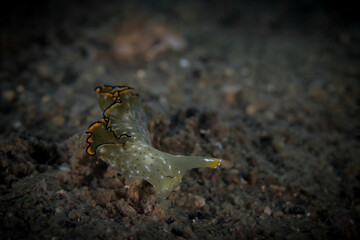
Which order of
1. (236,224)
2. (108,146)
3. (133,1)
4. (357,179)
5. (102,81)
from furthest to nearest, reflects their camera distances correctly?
1. (133,1)
2. (102,81)
3. (357,179)
4. (236,224)
5. (108,146)

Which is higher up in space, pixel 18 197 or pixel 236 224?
pixel 18 197

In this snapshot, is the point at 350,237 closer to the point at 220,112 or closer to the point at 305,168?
the point at 305,168

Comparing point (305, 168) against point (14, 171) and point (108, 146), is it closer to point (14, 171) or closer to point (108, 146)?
point (108, 146)

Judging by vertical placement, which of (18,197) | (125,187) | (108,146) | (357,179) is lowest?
(357,179)

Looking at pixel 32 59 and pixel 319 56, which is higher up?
pixel 32 59

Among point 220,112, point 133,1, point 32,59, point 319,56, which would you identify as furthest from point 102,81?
point 319,56

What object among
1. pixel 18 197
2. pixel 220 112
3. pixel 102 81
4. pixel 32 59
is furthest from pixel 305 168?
pixel 32 59

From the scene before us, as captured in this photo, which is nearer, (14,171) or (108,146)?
(108,146)

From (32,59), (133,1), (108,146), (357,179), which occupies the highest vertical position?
(133,1)

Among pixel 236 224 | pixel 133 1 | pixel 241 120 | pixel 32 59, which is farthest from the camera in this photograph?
pixel 133 1
